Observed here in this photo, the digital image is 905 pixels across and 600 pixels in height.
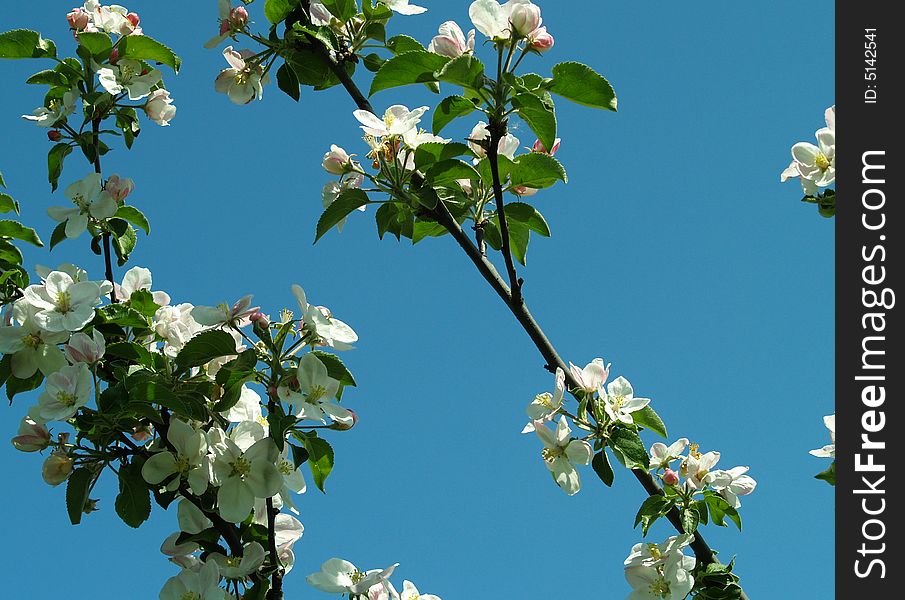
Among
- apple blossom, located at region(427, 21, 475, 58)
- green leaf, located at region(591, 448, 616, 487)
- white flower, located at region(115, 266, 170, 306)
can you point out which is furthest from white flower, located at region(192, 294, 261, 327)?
green leaf, located at region(591, 448, 616, 487)

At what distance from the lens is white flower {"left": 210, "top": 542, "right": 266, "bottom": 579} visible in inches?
66.6

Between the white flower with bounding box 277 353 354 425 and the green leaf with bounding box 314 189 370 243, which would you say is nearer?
the white flower with bounding box 277 353 354 425

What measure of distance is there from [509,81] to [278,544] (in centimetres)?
108

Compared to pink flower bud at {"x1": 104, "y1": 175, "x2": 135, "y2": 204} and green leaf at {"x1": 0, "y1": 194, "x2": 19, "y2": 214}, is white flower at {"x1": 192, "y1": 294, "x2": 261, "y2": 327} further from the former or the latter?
green leaf at {"x1": 0, "y1": 194, "x2": 19, "y2": 214}

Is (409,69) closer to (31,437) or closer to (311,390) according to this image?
(311,390)

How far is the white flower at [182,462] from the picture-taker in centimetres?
174

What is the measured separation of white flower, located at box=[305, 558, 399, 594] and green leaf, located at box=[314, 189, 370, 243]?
67 cm

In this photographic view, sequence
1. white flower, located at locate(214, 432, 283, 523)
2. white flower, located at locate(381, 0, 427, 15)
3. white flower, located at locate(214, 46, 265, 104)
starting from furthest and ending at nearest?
white flower, located at locate(214, 46, 265, 104), white flower, located at locate(381, 0, 427, 15), white flower, located at locate(214, 432, 283, 523)

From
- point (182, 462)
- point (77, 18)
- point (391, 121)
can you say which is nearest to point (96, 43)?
point (77, 18)

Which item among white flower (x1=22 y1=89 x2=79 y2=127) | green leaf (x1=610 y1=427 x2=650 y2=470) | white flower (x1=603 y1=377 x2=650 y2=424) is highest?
white flower (x1=22 y1=89 x2=79 y2=127)

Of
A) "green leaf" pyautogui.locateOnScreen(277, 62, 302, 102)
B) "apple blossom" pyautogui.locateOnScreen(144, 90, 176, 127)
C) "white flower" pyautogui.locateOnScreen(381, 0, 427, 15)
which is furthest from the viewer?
"apple blossom" pyautogui.locateOnScreen(144, 90, 176, 127)

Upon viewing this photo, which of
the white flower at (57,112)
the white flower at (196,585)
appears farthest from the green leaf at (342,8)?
the white flower at (196,585)

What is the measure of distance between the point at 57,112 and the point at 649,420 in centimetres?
165

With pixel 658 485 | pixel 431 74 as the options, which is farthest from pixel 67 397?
pixel 658 485
